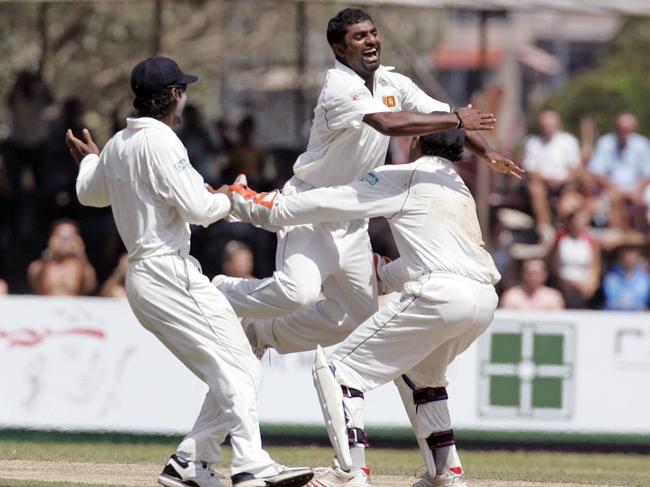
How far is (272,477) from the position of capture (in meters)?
7.99

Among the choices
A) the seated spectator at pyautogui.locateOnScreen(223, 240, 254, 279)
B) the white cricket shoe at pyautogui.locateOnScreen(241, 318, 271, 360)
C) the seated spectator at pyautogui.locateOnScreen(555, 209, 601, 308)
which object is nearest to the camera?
the white cricket shoe at pyautogui.locateOnScreen(241, 318, 271, 360)

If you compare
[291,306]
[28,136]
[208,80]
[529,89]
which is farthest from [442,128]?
[529,89]

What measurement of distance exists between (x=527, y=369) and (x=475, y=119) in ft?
18.9

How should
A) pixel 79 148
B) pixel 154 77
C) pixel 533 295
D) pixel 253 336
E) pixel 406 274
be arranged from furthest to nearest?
pixel 533 295 < pixel 253 336 < pixel 406 274 < pixel 79 148 < pixel 154 77

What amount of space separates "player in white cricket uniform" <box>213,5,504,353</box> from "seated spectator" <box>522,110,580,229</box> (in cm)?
910

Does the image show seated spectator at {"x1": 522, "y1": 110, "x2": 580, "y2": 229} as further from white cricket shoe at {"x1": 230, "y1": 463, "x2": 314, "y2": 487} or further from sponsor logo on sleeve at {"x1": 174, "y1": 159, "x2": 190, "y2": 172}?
sponsor logo on sleeve at {"x1": 174, "y1": 159, "x2": 190, "y2": 172}

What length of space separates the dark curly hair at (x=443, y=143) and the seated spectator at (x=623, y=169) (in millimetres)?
9454

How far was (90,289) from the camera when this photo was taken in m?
15.9

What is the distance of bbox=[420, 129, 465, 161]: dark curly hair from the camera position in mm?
8672

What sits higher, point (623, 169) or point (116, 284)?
point (623, 169)

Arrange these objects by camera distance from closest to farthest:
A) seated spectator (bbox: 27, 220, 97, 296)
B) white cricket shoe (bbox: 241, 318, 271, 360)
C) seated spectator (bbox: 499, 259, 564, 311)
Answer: white cricket shoe (bbox: 241, 318, 271, 360)
seated spectator (bbox: 499, 259, 564, 311)
seated spectator (bbox: 27, 220, 97, 296)

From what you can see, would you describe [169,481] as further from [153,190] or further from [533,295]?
[533,295]

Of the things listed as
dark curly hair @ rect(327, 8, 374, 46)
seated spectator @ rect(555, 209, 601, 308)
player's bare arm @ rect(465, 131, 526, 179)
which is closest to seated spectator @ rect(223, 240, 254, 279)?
seated spectator @ rect(555, 209, 601, 308)

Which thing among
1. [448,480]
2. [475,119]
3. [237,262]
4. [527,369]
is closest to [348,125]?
[475,119]
